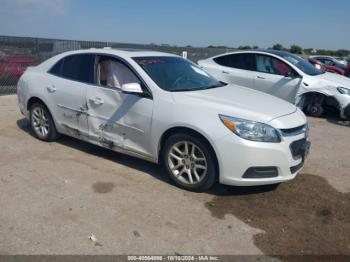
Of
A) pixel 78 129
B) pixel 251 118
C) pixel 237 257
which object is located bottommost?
pixel 237 257

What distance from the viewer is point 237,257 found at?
3260 mm

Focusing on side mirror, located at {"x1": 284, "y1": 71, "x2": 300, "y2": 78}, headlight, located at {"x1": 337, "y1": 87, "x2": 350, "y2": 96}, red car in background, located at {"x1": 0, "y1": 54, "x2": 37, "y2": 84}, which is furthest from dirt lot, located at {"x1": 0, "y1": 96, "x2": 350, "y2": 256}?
red car in background, located at {"x1": 0, "y1": 54, "x2": 37, "y2": 84}

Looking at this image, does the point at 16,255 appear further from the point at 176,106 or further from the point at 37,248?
the point at 176,106

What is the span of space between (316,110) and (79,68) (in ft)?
19.1

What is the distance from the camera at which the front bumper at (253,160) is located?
4.07 meters

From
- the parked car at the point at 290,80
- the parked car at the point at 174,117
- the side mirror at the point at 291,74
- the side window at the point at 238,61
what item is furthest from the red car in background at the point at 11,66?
the side mirror at the point at 291,74

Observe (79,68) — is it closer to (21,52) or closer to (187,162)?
(187,162)

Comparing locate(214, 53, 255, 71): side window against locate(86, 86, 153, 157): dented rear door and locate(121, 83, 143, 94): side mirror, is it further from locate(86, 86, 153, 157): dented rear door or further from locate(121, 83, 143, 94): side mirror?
locate(121, 83, 143, 94): side mirror

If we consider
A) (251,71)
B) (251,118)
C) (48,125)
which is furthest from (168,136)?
(251,71)

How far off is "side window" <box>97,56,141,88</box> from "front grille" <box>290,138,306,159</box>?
213 centimetres

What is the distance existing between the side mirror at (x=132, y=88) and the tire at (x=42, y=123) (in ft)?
6.23

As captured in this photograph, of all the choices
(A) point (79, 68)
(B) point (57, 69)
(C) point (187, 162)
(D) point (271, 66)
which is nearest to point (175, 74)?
(C) point (187, 162)

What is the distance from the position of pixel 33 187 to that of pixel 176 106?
75.1 inches

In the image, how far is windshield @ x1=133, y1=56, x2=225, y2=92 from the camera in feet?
16.1
